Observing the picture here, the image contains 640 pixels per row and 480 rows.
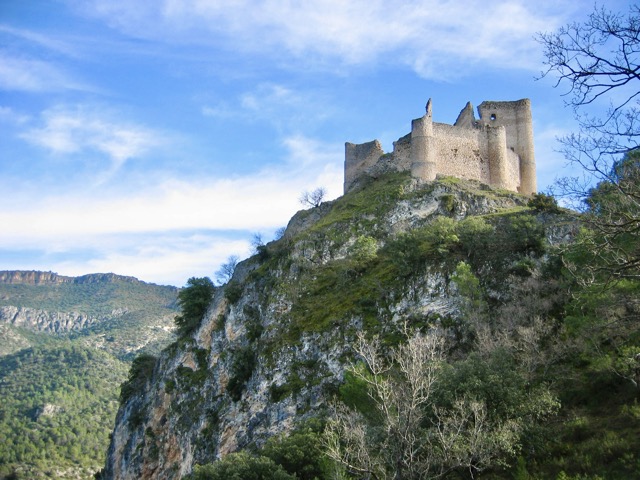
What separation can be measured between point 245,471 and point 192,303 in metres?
38.3

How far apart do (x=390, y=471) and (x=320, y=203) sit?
4617cm

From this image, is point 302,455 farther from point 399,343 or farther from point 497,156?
point 497,156

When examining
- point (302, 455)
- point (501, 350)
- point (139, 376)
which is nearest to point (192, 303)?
point (139, 376)

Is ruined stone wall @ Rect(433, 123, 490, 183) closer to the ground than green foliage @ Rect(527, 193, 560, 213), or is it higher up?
higher up

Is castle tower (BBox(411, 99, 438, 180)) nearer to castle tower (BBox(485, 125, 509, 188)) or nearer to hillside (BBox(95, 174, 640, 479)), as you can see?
hillside (BBox(95, 174, 640, 479))

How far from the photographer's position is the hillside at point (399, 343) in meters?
20.1

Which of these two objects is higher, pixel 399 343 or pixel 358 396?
pixel 399 343

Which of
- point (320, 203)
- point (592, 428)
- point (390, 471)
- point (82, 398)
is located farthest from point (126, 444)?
point (82, 398)

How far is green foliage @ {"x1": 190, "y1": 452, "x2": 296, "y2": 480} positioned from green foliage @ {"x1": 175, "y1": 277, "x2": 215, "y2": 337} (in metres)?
35.1

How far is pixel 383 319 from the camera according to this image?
39.2m

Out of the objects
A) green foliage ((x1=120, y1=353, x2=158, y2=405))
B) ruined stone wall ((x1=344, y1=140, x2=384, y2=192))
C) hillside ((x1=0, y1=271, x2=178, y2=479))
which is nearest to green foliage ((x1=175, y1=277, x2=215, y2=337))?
green foliage ((x1=120, y1=353, x2=158, y2=405))

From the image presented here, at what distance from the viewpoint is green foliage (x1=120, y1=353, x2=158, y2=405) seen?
62719 millimetres

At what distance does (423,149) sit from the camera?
5566 cm

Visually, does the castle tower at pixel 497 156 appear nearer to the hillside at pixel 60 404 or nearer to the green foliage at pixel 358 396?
the green foliage at pixel 358 396
